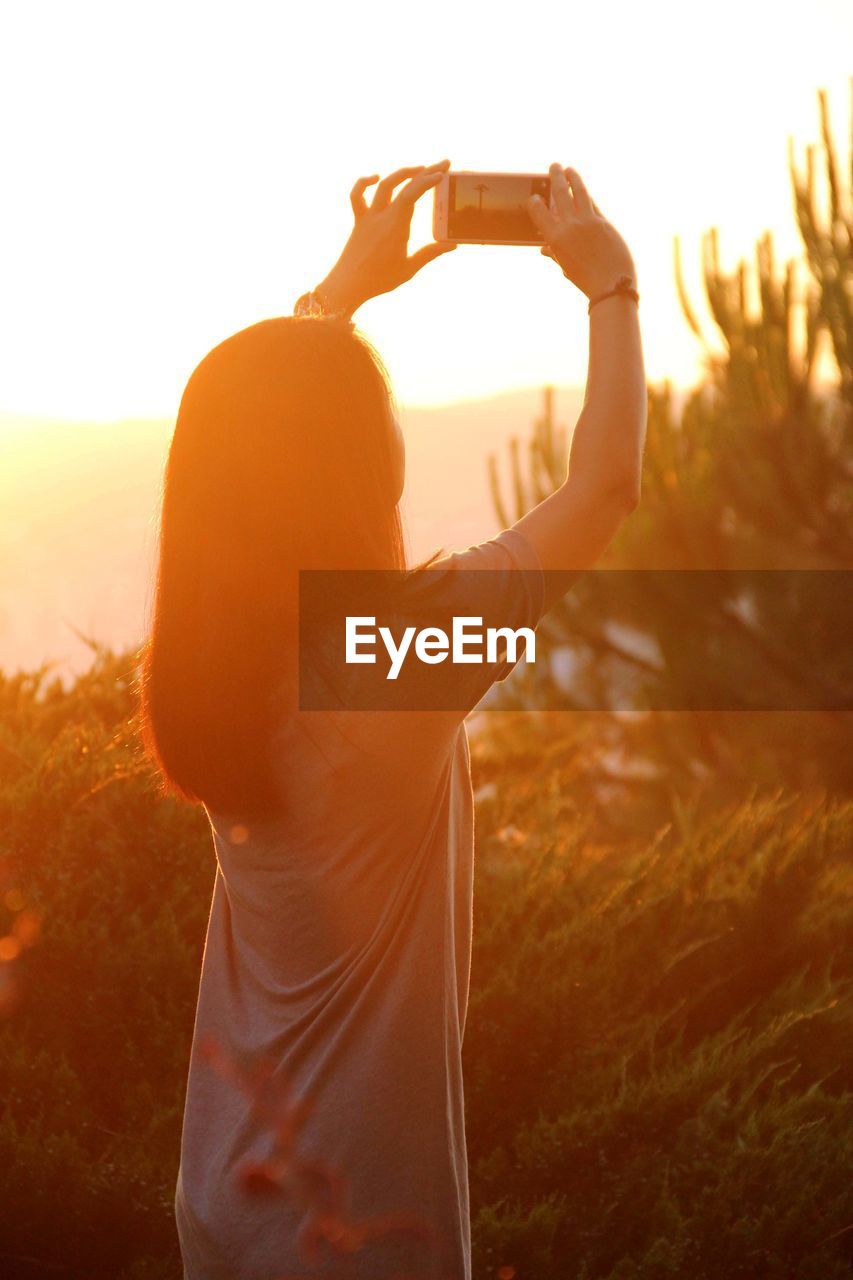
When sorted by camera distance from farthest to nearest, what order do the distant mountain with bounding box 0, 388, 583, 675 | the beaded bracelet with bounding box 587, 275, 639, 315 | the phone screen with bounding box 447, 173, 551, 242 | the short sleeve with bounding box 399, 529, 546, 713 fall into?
the distant mountain with bounding box 0, 388, 583, 675
the phone screen with bounding box 447, 173, 551, 242
the beaded bracelet with bounding box 587, 275, 639, 315
the short sleeve with bounding box 399, 529, 546, 713

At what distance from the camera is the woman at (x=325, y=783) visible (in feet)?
4.01

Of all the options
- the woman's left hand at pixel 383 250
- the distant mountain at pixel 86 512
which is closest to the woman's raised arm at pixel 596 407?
the woman's left hand at pixel 383 250

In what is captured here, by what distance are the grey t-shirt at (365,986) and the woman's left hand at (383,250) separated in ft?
1.78

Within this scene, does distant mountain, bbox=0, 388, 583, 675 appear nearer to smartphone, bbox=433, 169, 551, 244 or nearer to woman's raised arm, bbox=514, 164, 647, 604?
smartphone, bbox=433, 169, 551, 244

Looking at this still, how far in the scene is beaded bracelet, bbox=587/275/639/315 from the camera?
134 cm

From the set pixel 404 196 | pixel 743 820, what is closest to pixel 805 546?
pixel 743 820

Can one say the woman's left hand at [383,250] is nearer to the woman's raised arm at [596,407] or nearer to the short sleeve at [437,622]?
the woman's raised arm at [596,407]

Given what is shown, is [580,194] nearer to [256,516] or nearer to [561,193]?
[561,193]

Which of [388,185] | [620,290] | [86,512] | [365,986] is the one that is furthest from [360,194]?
[86,512]

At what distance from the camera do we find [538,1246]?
2930mm

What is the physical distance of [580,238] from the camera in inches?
54.2

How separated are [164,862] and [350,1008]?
7.69 feet

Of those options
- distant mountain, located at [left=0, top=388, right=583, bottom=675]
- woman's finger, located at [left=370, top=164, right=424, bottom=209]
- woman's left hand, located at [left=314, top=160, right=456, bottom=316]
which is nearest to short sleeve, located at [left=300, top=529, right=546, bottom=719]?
woman's left hand, located at [left=314, top=160, right=456, bottom=316]

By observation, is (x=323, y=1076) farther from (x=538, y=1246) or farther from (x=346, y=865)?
(x=538, y=1246)
